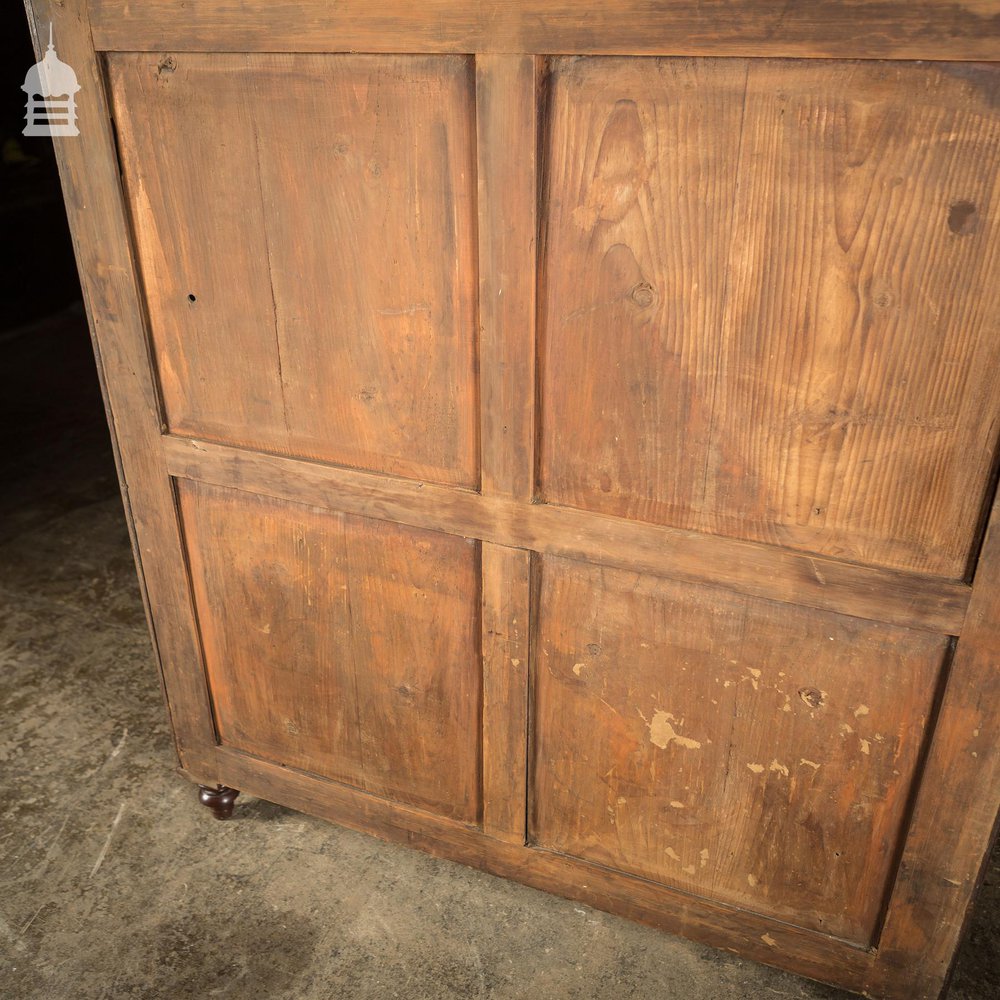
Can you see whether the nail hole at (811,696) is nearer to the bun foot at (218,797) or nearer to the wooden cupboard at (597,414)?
the wooden cupboard at (597,414)

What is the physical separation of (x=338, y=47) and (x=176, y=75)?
31 cm

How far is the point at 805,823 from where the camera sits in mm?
1586

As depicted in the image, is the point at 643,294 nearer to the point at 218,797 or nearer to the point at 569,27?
the point at 569,27

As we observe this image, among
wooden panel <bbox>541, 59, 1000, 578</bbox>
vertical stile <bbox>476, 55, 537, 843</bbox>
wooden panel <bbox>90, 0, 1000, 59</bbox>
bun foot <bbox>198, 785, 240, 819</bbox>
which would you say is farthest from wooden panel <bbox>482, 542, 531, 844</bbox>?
wooden panel <bbox>90, 0, 1000, 59</bbox>

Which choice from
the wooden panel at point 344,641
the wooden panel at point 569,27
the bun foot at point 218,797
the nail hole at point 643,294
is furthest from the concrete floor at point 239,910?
the wooden panel at point 569,27

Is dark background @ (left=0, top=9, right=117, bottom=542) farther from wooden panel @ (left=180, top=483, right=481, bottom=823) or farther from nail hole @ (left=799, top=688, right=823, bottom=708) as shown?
nail hole @ (left=799, top=688, right=823, bottom=708)

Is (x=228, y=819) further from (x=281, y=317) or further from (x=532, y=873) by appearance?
(x=281, y=317)

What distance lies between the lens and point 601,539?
1.51 meters

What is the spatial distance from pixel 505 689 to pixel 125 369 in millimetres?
922

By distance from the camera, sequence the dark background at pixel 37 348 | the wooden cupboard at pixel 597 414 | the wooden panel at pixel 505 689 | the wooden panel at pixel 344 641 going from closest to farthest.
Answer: the wooden cupboard at pixel 597 414 → the wooden panel at pixel 505 689 → the wooden panel at pixel 344 641 → the dark background at pixel 37 348

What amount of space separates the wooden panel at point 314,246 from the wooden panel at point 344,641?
0.55ft

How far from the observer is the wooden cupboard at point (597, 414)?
119 cm

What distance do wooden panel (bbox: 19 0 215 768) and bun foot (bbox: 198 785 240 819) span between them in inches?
2.3

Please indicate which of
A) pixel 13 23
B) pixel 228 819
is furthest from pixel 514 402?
pixel 13 23
